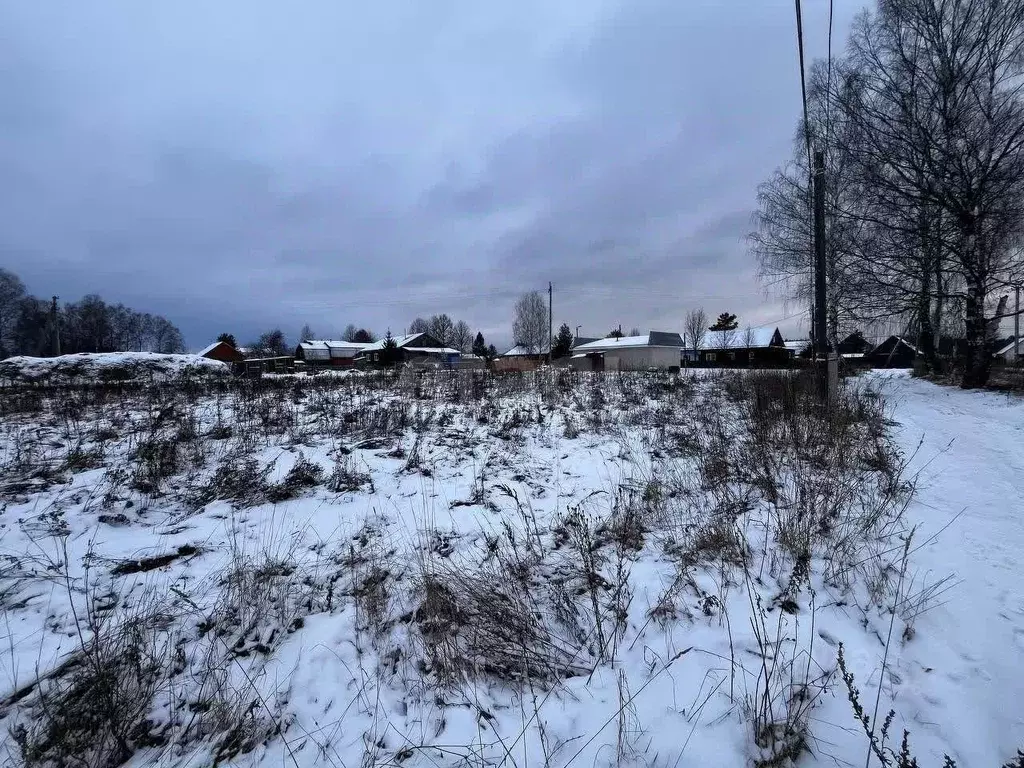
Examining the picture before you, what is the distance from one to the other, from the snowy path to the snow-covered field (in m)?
0.01

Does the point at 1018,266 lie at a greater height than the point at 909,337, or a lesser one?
greater

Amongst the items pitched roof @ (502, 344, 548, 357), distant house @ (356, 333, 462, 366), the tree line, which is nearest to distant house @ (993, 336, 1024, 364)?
the tree line

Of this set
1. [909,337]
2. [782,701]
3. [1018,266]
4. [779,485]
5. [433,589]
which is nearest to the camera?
[782,701]

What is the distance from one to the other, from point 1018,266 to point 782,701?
53.0ft

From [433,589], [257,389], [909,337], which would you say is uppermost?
[909,337]

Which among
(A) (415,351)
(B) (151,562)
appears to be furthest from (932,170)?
(A) (415,351)

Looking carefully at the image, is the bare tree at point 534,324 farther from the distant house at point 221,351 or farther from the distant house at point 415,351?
the distant house at point 221,351

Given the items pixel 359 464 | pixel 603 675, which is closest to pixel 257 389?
pixel 359 464

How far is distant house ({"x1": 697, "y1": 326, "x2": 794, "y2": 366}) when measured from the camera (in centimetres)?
4916

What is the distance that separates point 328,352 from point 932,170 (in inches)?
2448

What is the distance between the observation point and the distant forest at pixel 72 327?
46.0m

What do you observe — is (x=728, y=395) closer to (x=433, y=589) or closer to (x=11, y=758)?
(x=433, y=589)

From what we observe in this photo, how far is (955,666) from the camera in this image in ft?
6.46

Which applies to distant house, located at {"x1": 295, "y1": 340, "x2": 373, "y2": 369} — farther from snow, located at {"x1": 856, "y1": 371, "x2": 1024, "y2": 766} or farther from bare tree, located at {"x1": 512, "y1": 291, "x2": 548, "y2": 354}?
snow, located at {"x1": 856, "y1": 371, "x2": 1024, "y2": 766}
